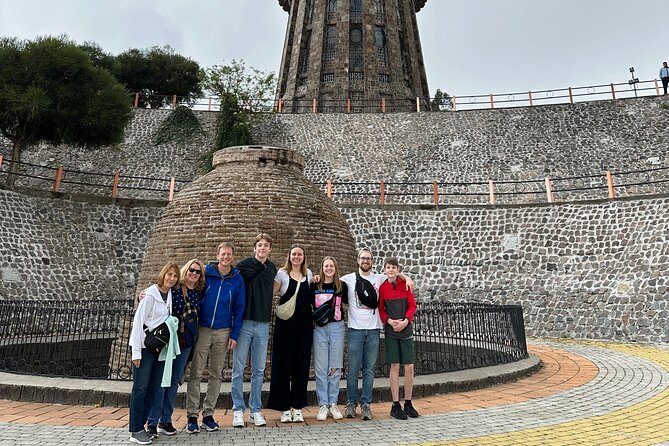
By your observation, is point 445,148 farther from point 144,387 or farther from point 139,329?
point 144,387

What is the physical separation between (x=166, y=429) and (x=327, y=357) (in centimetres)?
177

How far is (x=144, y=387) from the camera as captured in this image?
3779 millimetres

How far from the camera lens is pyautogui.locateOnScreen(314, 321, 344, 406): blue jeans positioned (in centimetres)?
457

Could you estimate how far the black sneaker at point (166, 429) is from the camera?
398cm

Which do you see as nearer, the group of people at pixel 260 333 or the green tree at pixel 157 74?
the group of people at pixel 260 333

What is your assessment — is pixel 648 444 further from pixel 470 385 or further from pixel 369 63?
pixel 369 63

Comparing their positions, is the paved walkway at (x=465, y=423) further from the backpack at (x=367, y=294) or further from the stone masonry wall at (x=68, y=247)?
the stone masonry wall at (x=68, y=247)

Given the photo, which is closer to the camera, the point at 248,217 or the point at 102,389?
the point at 102,389

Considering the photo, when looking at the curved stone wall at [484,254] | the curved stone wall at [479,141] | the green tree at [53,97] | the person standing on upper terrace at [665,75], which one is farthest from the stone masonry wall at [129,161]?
the person standing on upper terrace at [665,75]

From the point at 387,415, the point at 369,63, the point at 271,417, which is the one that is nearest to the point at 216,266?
the point at 271,417

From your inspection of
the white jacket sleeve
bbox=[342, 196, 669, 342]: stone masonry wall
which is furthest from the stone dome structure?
bbox=[342, 196, 669, 342]: stone masonry wall

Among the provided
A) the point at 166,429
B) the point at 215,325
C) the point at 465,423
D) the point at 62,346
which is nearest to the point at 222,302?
the point at 215,325

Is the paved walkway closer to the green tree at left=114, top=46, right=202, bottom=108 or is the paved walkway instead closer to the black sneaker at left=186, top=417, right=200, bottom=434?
the black sneaker at left=186, top=417, right=200, bottom=434

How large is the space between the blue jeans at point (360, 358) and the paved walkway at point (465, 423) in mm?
357
